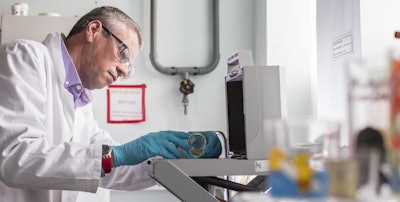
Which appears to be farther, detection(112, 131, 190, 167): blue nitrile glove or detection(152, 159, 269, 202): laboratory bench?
detection(112, 131, 190, 167): blue nitrile glove

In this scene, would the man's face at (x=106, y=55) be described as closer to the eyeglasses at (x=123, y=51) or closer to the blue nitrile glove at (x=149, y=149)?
the eyeglasses at (x=123, y=51)

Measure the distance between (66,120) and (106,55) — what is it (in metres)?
0.22

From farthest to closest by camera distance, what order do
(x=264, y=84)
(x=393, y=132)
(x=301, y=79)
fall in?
(x=301, y=79)
(x=264, y=84)
(x=393, y=132)

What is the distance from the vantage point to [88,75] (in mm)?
1641

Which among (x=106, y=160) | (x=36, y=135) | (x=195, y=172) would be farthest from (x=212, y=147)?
(x=36, y=135)

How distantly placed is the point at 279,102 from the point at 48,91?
25.0 inches

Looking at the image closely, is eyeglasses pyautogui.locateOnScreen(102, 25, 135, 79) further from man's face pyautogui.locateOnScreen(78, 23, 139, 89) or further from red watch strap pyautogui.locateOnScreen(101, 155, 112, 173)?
red watch strap pyautogui.locateOnScreen(101, 155, 112, 173)

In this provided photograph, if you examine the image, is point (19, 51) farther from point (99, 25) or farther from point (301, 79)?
point (301, 79)

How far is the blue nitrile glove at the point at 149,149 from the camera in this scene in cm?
135

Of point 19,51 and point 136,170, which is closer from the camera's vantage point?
point 19,51

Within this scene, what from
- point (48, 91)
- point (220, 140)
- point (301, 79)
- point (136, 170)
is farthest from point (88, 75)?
point (301, 79)

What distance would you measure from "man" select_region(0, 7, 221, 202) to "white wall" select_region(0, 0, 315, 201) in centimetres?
107

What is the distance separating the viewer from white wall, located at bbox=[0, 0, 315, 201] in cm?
276

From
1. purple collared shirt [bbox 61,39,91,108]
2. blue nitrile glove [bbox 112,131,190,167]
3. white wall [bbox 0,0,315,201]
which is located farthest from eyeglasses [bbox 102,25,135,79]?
white wall [bbox 0,0,315,201]
